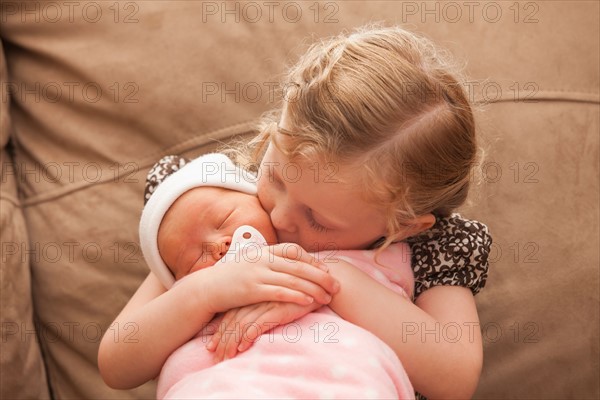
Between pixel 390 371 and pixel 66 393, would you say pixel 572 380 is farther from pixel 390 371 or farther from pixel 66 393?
pixel 66 393

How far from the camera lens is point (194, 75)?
133 centimetres

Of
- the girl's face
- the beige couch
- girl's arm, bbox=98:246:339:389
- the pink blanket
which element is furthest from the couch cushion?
the girl's face

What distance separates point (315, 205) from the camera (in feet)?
3.36

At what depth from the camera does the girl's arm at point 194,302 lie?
3.29 feet

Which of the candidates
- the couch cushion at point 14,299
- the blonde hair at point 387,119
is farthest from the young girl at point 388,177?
the couch cushion at point 14,299

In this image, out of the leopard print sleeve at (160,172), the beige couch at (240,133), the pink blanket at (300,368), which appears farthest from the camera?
the beige couch at (240,133)

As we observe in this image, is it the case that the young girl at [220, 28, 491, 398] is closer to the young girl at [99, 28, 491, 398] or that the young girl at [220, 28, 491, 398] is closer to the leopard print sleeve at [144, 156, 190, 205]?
the young girl at [99, 28, 491, 398]

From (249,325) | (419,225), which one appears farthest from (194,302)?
(419,225)

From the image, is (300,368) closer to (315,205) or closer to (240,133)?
(315,205)

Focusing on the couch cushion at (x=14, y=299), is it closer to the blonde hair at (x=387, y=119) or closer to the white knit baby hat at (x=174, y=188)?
the white knit baby hat at (x=174, y=188)

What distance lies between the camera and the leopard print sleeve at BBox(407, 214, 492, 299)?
43.6 inches

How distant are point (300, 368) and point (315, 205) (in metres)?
0.21

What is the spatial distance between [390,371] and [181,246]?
0.33 m

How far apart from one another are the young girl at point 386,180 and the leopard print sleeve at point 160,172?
18cm
